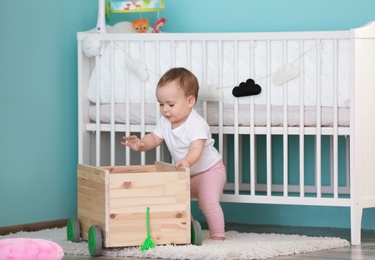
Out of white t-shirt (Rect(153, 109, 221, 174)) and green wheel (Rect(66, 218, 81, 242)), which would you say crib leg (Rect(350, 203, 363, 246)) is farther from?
green wheel (Rect(66, 218, 81, 242))

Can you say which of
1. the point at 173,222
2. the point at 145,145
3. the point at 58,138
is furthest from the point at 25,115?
the point at 173,222

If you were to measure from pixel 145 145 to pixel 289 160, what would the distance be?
742 mm

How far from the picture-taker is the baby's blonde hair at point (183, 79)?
263cm

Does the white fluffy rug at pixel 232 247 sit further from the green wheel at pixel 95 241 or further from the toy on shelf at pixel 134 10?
the toy on shelf at pixel 134 10

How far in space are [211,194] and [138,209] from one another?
1.27ft

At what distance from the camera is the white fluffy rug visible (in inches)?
90.7

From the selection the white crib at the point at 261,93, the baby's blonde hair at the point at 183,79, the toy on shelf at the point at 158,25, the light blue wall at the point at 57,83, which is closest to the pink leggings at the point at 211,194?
the white crib at the point at 261,93

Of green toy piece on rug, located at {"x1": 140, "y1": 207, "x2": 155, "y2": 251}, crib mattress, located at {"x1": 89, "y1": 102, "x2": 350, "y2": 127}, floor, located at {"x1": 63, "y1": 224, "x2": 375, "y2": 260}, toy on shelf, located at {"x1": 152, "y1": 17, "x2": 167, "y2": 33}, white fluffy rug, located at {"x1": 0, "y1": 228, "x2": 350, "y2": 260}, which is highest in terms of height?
toy on shelf, located at {"x1": 152, "y1": 17, "x2": 167, "y2": 33}

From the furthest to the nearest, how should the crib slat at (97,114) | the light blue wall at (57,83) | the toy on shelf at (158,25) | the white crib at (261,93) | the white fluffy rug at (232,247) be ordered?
the toy on shelf at (158,25)
the crib slat at (97,114)
the light blue wall at (57,83)
the white crib at (261,93)
the white fluffy rug at (232,247)

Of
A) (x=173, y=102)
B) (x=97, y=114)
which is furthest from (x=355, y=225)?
(x=97, y=114)

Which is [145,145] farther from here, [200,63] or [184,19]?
[184,19]

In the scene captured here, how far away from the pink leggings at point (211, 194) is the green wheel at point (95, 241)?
46cm

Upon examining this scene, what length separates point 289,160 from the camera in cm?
325

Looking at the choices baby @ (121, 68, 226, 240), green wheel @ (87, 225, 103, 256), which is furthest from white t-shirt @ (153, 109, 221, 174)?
green wheel @ (87, 225, 103, 256)
